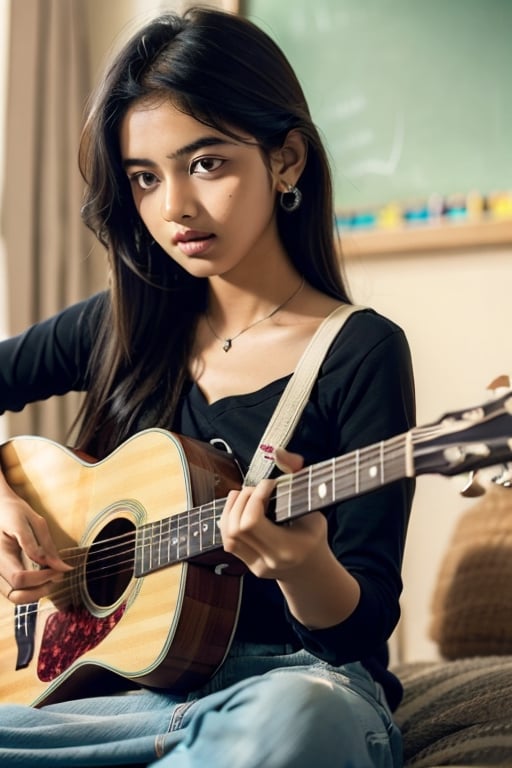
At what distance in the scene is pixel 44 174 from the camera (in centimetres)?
250

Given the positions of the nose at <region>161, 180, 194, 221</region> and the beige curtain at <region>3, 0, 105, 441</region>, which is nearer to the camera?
the nose at <region>161, 180, 194, 221</region>

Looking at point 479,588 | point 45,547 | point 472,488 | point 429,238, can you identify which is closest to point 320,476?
point 472,488

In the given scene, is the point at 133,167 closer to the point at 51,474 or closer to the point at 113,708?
the point at 51,474

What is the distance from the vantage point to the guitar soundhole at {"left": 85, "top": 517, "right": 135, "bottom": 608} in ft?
4.16

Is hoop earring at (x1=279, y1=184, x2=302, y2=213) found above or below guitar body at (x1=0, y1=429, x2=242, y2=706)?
above

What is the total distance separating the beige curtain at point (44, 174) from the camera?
95.3 inches

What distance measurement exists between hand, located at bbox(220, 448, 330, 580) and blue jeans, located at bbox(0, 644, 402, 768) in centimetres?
11

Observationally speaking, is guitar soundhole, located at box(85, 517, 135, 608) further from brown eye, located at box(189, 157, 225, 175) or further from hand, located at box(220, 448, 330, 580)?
brown eye, located at box(189, 157, 225, 175)

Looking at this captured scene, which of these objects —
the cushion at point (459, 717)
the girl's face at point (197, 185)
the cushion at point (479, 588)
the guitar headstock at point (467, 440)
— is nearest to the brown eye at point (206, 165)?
the girl's face at point (197, 185)

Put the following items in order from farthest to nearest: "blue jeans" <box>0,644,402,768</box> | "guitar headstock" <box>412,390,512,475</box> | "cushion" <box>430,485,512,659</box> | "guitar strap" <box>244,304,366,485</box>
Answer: "cushion" <box>430,485,512,659</box>, "guitar strap" <box>244,304,366,485</box>, "blue jeans" <box>0,644,402,768</box>, "guitar headstock" <box>412,390,512,475</box>

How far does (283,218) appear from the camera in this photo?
4.70 ft

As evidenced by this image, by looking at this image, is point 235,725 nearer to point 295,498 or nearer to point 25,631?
point 295,498

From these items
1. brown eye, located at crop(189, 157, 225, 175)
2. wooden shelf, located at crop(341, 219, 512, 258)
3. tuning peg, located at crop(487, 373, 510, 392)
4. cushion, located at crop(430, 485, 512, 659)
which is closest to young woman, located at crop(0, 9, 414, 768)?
brown eye, located at crop(189, 157, 225, 175)

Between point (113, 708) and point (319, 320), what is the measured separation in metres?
0.52
